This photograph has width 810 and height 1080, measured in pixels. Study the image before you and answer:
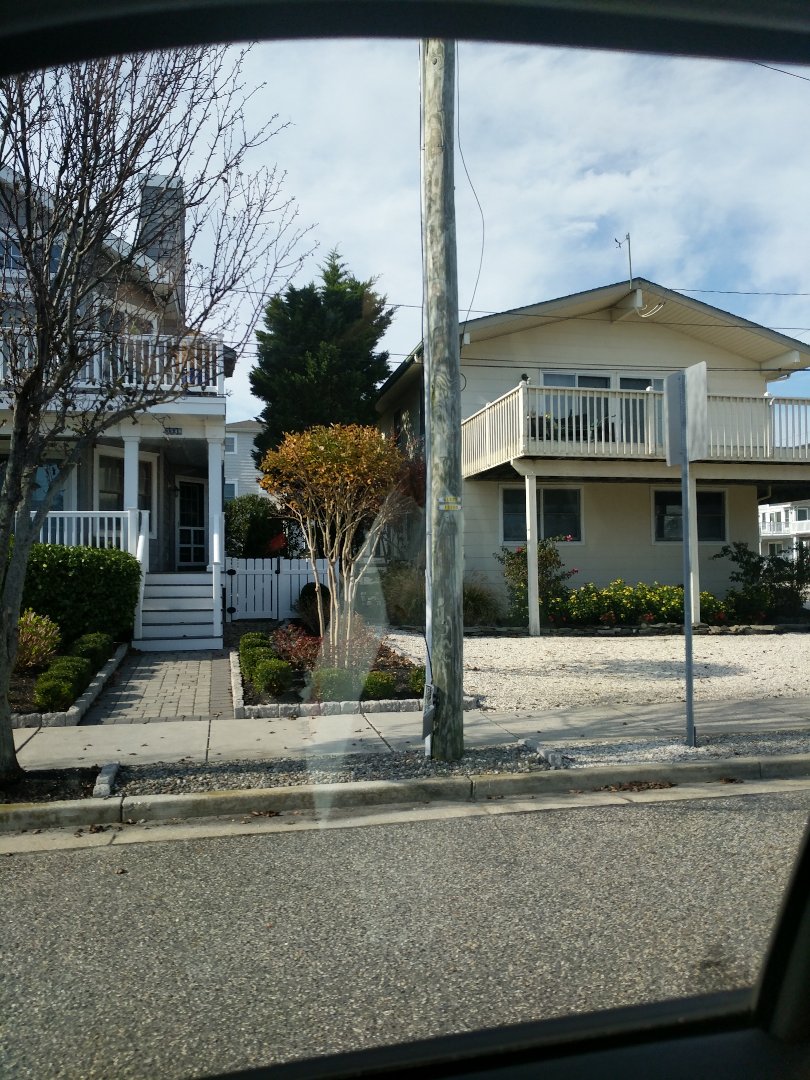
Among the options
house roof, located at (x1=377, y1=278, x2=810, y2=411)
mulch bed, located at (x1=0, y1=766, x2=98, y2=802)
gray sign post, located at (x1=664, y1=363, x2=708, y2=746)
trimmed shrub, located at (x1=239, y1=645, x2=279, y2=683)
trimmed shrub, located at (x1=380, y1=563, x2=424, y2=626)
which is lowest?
mulch bed, located at (x1=0, y1=766, x2=98, y2=802)

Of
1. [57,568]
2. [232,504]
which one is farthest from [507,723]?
[232,504]

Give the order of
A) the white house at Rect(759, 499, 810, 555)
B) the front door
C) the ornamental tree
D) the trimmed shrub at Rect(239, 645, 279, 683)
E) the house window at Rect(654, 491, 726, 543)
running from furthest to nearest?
the white house at Rect(759, 499, 810, 555) < the front door < the house window at Rect(654, 491, 726, 543) < the ornamental tree < the trimmed shrub at Rect(239, 645, 279, 683)

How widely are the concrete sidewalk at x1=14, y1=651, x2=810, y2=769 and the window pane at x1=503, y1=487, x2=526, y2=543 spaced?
10856mm

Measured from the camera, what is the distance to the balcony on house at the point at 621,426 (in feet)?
60.3

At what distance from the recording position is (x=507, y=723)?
30.9 feet

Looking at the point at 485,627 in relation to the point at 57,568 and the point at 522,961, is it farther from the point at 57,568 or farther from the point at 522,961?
the point at 522,961

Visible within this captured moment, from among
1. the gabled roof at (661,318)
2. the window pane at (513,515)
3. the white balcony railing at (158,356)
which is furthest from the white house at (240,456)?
the white balcony railing at (158,356)

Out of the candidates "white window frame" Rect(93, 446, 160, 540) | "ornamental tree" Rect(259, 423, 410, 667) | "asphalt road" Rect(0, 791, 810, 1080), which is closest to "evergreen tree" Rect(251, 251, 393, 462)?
"white window frame" Rect(93, 446, 160, 540)

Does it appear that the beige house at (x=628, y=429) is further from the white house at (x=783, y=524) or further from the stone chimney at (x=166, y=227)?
the white house at (x=783, y=524)

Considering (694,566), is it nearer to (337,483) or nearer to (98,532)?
(337,483)

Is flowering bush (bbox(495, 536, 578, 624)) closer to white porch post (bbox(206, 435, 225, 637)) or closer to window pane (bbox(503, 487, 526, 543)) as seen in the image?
window pane (bbox(503, 487, 526, 543))

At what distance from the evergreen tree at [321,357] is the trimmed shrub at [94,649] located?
1217cm

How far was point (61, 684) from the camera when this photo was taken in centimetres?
955

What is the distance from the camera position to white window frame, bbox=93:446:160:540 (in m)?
19.5
